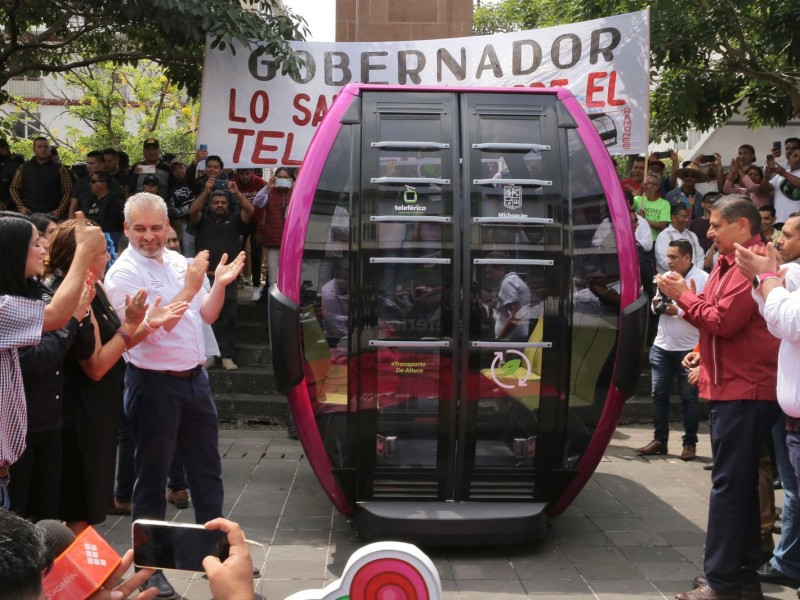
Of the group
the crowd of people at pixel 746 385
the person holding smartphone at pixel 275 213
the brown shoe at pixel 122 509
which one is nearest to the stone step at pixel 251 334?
the person holding smartphone at pixel 275 213

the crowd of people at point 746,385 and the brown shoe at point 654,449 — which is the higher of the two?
the crowd of people at point 746,385

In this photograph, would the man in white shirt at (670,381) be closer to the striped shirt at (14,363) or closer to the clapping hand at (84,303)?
the clapping hand at (84,303)

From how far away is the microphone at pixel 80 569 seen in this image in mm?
2783

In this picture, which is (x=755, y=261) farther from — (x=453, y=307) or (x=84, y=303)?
(x=84, y=303)

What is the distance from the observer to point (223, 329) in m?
11.2

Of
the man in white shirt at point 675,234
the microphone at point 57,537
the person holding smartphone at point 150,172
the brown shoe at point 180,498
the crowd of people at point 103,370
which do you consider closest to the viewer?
the microphone at point 57,537

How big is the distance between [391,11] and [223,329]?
399cm

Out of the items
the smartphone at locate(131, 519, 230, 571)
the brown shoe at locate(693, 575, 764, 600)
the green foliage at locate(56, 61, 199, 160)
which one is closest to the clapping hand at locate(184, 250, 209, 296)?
the smartphone at locate(131, 519, 230, 571)

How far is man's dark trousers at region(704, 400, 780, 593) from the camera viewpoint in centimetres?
525

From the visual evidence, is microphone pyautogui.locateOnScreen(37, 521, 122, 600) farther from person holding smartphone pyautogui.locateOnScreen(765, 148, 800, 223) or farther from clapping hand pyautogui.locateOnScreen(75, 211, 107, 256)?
person holding smartphone pyautogui.locateOnScreen(765, 148, 800, 223)

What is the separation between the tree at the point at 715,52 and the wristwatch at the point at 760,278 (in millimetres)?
9155

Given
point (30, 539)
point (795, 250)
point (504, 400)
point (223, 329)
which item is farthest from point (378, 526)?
point (223, 329)

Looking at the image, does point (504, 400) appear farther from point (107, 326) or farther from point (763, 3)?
point (763, 3)

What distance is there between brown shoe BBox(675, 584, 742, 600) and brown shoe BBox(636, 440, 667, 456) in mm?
3833
